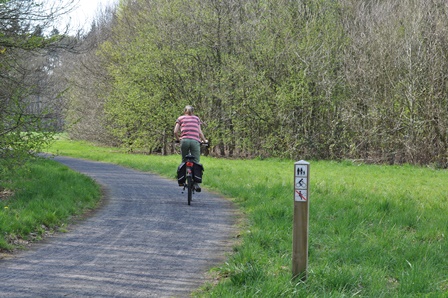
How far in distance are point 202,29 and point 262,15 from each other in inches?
123

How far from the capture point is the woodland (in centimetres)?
2520

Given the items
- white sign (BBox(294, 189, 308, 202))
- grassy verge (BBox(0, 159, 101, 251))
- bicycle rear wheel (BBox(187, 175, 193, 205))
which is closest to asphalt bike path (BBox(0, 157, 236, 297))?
bicycle rear wheel (BBox(187, 175, 193, 205))

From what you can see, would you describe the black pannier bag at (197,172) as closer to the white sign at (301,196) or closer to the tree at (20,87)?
the tree at (20,87)

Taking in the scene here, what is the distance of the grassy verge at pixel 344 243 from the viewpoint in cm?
590

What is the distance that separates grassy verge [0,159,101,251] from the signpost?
3922 millimetres

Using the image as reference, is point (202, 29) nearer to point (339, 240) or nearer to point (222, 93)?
point (222, 93)

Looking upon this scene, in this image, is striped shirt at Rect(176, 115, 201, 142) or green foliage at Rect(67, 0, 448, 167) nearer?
striped shirt at Rect(176, 115, 201, 142)

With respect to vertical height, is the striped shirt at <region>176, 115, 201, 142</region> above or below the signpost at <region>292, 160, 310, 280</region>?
above

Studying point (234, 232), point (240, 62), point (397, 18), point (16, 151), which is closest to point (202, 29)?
point (240, 62)

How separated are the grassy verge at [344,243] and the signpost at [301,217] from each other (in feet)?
0.54

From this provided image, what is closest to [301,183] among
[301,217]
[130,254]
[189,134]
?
[301,217]

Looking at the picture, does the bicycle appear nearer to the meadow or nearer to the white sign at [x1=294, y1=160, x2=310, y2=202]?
the meadow

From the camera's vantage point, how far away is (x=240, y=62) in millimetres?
29250

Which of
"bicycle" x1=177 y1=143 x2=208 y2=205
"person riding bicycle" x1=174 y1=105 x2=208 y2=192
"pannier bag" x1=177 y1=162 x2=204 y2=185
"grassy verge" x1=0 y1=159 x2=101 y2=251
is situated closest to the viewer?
"grassy verge" x1=0 y1=159 x2=101 y2=251
